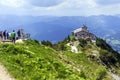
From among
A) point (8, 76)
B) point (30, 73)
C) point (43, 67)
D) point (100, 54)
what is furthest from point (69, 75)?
point (100, 54)

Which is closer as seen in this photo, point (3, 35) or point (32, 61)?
point (32, 61)

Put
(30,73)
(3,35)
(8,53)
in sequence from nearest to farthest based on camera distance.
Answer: (30,73)
(8,53)
(3,35)

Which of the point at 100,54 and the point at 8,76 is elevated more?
the point at 8,76

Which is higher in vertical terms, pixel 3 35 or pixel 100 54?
pixel 3 35

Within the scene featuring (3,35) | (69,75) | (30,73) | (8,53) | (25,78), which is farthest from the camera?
(3,35)

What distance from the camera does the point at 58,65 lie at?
141ft

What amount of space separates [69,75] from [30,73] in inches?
208

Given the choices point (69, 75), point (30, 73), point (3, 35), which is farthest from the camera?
point (3, 35)

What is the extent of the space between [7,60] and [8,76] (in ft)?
19.7

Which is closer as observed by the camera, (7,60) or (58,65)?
(7,60)

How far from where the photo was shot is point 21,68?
36.0 meters

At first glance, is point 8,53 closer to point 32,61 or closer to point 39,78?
point 32,61

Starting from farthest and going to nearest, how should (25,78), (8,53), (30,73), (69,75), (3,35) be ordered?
(3,35)
(8,53)
(69,75)
(30,73)
(25,78)

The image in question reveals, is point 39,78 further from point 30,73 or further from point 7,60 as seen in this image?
point 7,60
